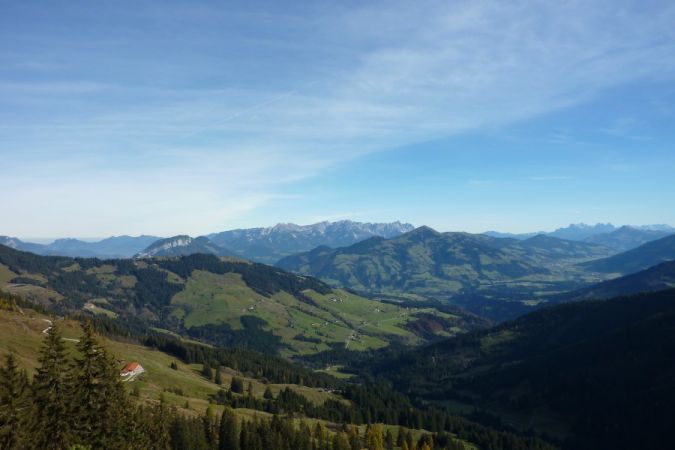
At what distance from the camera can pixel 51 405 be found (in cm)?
5706

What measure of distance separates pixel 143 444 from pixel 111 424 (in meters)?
16.9

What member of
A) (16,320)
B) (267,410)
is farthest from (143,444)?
(16,320)

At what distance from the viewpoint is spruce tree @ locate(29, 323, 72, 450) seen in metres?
56.9

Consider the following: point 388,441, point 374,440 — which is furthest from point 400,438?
point 374,440

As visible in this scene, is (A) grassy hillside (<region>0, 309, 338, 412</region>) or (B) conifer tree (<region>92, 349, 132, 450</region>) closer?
(B) conifer tree (<region>92, 349, 132, 450</region>)

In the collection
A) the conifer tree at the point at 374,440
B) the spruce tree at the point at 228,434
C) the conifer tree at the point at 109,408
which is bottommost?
the conifer tree at the point at 374,440

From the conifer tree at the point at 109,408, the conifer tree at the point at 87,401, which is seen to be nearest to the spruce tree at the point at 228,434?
the conifer tree at the point at 109,408

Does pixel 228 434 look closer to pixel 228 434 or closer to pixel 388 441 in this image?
pixel 228 434

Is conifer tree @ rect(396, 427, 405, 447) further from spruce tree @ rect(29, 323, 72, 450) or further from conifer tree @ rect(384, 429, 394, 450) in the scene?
spruce tree @ rect(29, 323, 72, 450)

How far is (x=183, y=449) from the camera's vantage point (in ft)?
331

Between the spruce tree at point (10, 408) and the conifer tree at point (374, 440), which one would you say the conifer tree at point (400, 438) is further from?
the spruce tree at point (10, 408)

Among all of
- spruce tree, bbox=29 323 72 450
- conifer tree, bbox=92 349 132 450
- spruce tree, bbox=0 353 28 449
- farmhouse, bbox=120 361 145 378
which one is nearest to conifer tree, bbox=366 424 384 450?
farmhouse, bbox=120 361 145 378

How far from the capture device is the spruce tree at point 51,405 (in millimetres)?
56875

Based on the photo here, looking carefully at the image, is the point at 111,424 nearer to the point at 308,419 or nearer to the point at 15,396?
the point at 15,396
